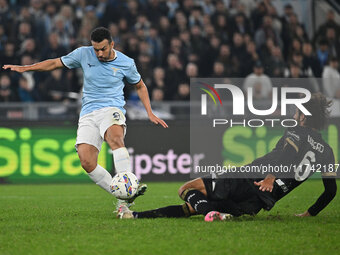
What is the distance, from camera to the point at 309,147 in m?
6.57

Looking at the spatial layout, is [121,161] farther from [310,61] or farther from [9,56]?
[310,61]

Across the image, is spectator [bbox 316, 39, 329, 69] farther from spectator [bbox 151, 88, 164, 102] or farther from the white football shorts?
the white football shorts

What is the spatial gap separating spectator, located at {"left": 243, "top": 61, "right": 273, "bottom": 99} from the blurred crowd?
23 mm

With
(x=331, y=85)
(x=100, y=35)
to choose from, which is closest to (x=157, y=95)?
(x=331, y=85)

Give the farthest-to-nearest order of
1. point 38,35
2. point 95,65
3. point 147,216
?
point 38,35 < point 95,65 < point 147,216

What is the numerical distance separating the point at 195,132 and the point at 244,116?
1041mm

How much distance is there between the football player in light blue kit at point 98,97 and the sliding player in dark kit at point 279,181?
1.23 meters

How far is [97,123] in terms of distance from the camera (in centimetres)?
765

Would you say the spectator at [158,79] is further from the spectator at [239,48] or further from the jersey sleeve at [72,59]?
the jersey sleeve at [72,59]

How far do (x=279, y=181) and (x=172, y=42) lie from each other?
30.8 ft

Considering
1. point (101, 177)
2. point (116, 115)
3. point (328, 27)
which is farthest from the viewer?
point (328, 27)

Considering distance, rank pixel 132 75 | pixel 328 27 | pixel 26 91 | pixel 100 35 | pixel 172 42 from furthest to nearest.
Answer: pixel 328 27
pixel 172 42
pixel 26 91
pixel 132 75
pixel 100 35

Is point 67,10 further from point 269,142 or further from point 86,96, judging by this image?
point 86,96

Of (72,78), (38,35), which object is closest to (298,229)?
(72,78)
